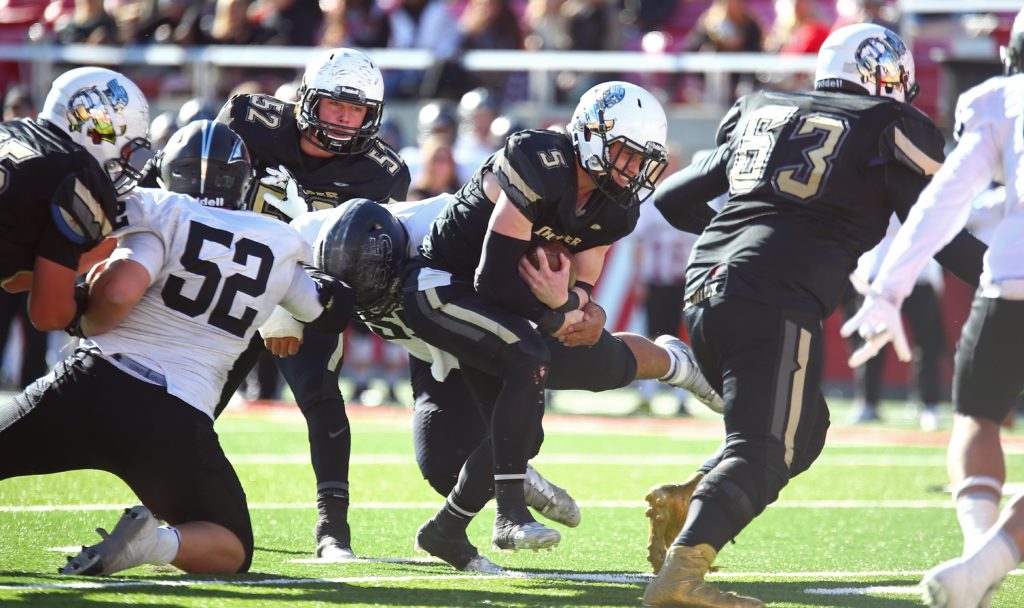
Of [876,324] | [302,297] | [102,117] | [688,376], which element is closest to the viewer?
[876,324]

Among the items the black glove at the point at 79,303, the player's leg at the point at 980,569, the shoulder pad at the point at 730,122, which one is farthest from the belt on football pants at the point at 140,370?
the player's leg at the point at 980,569

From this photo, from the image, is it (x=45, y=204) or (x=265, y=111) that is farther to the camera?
(x=265, y=111)

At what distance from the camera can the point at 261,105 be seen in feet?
17.7

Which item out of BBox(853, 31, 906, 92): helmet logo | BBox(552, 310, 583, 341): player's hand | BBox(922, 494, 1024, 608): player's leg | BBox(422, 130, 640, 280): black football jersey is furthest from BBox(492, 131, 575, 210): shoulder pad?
BBox(922, 494, 1024, 608): player's leg

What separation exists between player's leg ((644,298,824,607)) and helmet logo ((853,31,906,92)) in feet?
2.54

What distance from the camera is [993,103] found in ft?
12.4

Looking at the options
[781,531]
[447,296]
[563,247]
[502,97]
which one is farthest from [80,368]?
[502,97]

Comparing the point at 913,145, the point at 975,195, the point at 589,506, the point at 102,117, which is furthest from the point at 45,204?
the point at 589,506

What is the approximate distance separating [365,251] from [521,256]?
0.53 m

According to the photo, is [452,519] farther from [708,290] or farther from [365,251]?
[708,290]

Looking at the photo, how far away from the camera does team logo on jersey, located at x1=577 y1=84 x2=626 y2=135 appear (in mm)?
4348

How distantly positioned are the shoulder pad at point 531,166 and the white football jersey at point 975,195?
1047 mm

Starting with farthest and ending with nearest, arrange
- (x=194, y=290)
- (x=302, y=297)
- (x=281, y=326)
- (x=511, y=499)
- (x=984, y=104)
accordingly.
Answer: (x=281, y=326)
(x=511, y=499)
(x=302, y=297)
(x=194, y=290)
(x=984, y=104)

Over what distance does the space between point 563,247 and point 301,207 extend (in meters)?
1.01
